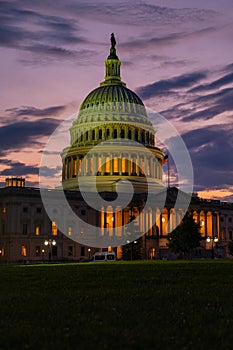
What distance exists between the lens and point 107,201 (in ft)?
466

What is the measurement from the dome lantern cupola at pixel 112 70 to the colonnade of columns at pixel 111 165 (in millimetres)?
25715

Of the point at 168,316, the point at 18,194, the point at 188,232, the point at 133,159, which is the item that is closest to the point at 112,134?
the point at 133,159

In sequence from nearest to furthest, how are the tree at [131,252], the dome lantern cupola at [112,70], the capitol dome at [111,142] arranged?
the tree at [131,252] < the capitol dome at [111,142] < the dome lantern cupola at [112,70]

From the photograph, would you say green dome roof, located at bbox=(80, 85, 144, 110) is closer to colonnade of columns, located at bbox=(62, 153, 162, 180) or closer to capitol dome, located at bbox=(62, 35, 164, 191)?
capitol dome, located at bbox=(62, 35, 164, 191)

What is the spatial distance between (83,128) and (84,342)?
154 meters

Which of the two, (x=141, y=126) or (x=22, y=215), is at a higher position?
(x=141, y=126)

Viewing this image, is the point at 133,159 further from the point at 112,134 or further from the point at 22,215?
the point at 22,215

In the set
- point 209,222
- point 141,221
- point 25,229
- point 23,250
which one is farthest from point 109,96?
point 23,250

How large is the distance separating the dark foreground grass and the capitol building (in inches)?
3388

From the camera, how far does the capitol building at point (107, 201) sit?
128750 millimetres

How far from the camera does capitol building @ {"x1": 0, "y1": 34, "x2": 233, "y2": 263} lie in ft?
422

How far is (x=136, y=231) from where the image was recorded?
126 metres

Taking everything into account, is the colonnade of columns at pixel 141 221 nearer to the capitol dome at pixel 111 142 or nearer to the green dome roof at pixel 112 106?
the capitol dome at pixel 111 142

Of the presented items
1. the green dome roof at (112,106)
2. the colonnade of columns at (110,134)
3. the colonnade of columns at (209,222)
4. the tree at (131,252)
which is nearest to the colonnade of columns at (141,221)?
the colonnade of columns at (209,222)
